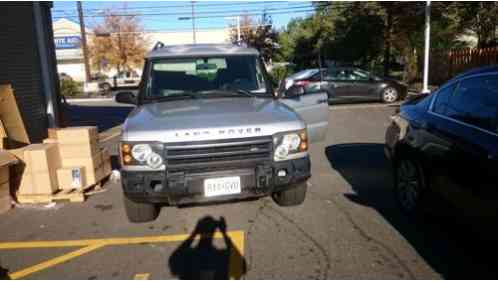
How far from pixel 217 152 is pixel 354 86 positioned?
12069 mm

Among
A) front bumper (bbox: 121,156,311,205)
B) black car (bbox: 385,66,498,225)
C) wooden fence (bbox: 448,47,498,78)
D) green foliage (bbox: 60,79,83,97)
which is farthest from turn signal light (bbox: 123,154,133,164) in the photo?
green foliage (bbox: 60,79,83,97)

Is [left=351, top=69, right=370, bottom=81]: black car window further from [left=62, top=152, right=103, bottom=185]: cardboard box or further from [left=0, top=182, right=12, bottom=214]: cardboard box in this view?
[left=0, top=182, right=12, bottom=214]: cardboard box

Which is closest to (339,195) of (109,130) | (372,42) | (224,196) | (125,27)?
(224,196)

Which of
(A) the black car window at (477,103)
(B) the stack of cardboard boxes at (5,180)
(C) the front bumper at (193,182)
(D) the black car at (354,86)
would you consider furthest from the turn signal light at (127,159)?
(D) the black car at (354,86)

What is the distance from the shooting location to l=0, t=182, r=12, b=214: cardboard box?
5.00 meters

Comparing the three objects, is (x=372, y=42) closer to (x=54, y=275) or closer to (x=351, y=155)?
(x=351, y=155)

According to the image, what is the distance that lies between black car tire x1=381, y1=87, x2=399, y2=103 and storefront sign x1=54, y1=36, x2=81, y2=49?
42315 millimetres

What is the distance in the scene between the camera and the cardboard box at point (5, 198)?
16.4ft

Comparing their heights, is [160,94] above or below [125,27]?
below

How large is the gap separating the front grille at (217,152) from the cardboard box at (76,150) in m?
2.30

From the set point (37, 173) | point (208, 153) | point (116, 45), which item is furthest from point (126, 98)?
point (116, 45)

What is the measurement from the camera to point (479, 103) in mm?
3404

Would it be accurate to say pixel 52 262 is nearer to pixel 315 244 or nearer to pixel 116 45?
pixel 315 244

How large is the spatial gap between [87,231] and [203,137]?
1.77 m
